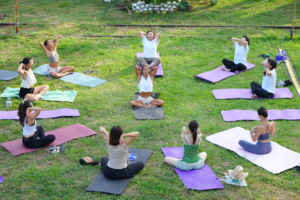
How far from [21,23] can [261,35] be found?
10.7 metres

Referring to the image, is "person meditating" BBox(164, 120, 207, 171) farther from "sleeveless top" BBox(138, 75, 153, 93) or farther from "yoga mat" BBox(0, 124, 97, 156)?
"sleeveless top" BBox(138, 75, 153, 93)

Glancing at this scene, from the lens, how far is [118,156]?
18.0 ft

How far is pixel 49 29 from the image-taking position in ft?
45.5

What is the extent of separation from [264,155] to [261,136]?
425 mm

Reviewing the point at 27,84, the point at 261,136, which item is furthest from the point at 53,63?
the point at 261,136

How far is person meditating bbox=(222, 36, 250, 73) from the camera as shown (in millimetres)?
10617

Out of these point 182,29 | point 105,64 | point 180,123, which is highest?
point 182,29

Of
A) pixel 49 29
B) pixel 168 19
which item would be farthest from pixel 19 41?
pixel 168 19

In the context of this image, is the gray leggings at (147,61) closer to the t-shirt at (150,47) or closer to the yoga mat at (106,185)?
the t-shirt at (150,47)

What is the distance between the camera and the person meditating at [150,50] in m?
10.8

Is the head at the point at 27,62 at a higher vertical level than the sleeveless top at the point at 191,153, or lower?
higher

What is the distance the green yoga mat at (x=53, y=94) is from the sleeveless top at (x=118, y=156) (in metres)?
3.79

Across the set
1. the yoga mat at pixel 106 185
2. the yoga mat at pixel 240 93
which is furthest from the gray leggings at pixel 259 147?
the yoga mat at pixel 240 93

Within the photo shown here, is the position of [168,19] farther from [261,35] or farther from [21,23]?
[21,23]
